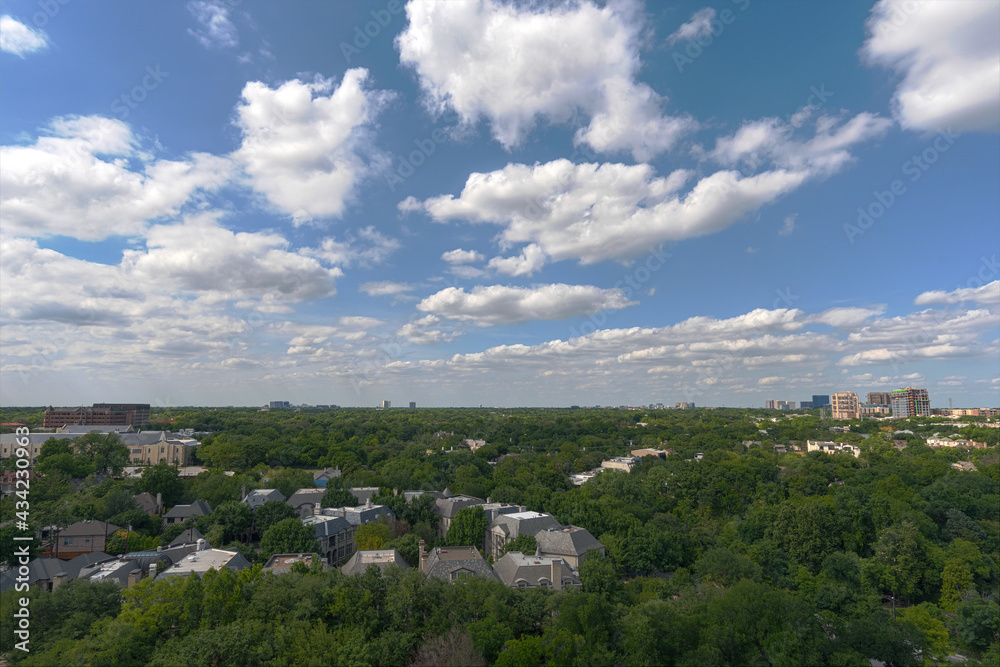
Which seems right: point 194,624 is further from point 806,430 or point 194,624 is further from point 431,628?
point 806,430

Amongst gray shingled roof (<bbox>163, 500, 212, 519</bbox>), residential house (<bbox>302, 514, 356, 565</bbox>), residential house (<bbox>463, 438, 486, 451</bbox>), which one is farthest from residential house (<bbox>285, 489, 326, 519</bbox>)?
residential house (<bbox>463, 438, 486, 451</bbox>)

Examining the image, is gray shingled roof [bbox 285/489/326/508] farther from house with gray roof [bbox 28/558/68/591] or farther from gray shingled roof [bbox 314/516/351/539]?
house with gray roof [bbox 28/558/68/591]

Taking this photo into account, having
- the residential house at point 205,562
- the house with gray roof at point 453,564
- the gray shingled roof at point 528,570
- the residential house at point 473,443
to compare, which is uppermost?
the residential house at point 205,562

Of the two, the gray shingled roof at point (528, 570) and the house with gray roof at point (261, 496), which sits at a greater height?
the house with gray roof at point (261, 496)

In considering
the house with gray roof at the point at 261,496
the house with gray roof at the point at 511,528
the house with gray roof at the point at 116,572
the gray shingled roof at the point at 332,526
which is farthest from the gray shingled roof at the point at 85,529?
the house with gray roof at the point at 511,528

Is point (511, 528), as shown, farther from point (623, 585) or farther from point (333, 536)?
point (333, 536)

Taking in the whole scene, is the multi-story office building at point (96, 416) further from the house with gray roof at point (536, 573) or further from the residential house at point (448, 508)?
the house with gray roof at point (536, 573)
